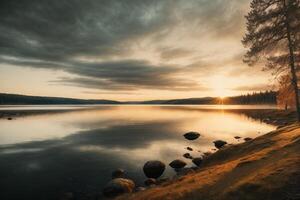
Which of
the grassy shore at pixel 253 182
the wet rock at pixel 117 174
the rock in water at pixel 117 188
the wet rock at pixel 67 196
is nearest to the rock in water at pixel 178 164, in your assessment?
the wet rock at pixel 117 174

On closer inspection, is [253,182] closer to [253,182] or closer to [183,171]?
[253,182]

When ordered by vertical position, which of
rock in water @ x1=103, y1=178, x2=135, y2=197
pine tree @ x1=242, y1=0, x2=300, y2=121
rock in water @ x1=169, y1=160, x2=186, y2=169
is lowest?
rock in water @ x1=169, y1=160, x2=186, y2=169

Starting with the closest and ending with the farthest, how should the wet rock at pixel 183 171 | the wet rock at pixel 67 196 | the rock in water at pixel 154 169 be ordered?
the wet rock at pixel 67 196 → the wet rock at pixel 183 171 → the rock in water at pixel 154 169

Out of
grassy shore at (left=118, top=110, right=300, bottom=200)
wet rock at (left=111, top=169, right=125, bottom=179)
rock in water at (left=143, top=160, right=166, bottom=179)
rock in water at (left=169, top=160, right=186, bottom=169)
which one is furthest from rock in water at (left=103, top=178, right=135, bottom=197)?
rock in water at (left=169, top=160, right=186, bottom=169)

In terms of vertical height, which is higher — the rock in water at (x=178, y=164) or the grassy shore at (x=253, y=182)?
the grassy shore at (x=253, y=182)

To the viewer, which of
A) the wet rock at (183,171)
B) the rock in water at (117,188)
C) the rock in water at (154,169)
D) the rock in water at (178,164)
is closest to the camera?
the rock in water at (117,188)

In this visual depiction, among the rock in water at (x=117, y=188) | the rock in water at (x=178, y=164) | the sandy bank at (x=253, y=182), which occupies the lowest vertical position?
the rock in water at (x=178, y=164)

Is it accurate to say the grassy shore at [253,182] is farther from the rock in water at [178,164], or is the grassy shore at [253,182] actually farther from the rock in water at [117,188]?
the rock in water at [178,164]

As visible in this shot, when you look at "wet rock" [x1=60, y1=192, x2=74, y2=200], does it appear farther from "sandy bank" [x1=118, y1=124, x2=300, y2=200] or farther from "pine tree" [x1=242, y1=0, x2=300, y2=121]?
"pine tree" [x1=242, y1=0, x2=300, y2=121]

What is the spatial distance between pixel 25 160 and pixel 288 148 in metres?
30.8

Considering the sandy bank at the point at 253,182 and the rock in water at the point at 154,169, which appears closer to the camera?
the sandy bank at the point at 253,182

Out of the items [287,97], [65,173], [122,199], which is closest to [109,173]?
[65,173]

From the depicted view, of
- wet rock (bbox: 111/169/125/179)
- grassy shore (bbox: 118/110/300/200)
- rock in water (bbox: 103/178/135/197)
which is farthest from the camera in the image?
wet rock (bbox: 111/169/125/179)

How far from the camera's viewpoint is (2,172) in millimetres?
25422
